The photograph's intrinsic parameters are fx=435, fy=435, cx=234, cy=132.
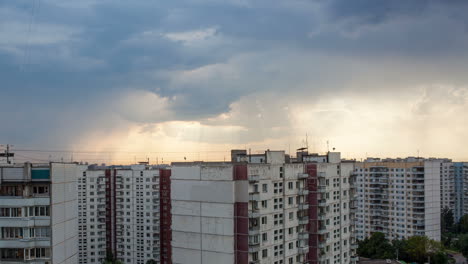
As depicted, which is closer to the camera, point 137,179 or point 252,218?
point 252,218

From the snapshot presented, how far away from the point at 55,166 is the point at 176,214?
895 cm

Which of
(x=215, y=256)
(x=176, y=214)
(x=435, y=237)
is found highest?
(x=176, y=214)

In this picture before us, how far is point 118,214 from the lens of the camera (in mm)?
73125

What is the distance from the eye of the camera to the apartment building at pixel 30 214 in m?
24.9

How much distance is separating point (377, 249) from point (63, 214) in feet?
171

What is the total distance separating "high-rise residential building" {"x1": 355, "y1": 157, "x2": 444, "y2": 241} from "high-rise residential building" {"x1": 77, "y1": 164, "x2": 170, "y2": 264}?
35.2m

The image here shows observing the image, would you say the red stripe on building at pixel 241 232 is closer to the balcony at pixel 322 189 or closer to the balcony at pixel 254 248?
the balcony at pixel 254 248

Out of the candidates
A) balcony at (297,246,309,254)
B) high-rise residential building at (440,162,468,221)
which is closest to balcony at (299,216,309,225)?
balcony at (297,246,309,254)

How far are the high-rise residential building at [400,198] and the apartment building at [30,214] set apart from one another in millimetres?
57160

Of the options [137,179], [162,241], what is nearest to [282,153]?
[162,241]

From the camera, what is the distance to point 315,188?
118ft

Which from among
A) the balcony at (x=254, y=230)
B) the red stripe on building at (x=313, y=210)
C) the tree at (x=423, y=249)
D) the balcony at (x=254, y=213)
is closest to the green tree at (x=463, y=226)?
the tree at (x=423, y=249)

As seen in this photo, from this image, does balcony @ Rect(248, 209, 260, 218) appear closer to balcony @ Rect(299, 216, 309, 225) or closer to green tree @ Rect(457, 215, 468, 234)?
balcony @ Rect(299, 216, 309, 225)

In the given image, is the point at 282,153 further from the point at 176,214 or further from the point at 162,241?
the point at 162,241
